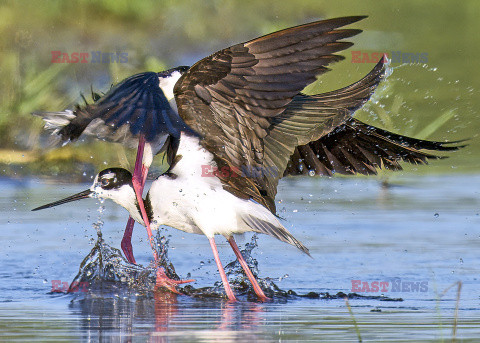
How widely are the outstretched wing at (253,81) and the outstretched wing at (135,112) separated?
16 cm

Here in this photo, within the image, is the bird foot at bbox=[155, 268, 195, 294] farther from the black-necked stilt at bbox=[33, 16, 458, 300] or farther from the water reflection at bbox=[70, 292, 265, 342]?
the black-necked stilt at bbox=[33, 16, 458, 300]

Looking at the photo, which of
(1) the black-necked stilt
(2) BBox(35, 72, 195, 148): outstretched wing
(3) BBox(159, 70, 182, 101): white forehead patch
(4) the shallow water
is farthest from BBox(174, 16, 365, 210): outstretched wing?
(4) the shallow water

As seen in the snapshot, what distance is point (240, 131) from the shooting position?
6.54 metres

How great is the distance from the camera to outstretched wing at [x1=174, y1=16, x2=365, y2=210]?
6172 mm

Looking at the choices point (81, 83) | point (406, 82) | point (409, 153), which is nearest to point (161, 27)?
point (81, 83)

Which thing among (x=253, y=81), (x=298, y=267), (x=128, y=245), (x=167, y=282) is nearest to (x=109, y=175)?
(x=128, y=245)

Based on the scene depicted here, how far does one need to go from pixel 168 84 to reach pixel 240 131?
0.73 metres

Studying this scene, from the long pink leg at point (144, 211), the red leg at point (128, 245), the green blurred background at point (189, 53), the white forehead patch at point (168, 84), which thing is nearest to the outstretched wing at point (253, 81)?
the white forehead patch at point (168, 84)

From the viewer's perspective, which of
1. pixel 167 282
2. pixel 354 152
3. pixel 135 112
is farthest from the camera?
pixel 354 152

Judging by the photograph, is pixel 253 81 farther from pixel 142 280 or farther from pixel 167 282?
pixel 142 280

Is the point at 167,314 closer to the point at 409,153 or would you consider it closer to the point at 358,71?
the point at 409,153

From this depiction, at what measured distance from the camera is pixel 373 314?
19.3ft

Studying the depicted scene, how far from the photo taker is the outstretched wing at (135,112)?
6.13m

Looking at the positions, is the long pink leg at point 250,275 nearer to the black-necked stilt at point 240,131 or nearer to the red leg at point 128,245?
the black-necked stilt at point 240,131
